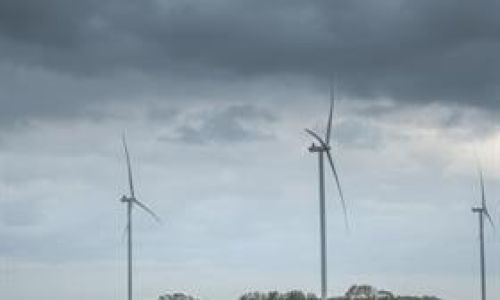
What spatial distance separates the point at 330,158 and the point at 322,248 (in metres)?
12.3

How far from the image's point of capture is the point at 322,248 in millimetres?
148125

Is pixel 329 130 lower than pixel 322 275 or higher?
higher


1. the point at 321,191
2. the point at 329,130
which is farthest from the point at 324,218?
the point at 329,130

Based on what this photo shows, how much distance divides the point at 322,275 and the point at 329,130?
18.7 m

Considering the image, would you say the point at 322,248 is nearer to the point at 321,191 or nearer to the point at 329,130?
the point at 321,191

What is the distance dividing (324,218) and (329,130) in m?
14.9

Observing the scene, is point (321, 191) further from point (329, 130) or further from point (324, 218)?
point (329, 130)

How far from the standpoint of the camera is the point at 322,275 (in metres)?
A: 150

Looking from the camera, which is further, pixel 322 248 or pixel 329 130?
pixel 329 130

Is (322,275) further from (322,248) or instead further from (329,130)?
(329,130)

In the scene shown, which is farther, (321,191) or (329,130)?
(329,130)

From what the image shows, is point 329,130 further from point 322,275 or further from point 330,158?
point 322,275

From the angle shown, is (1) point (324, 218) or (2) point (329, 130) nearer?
(1) point (324, 218)

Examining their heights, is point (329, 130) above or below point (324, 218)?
above
